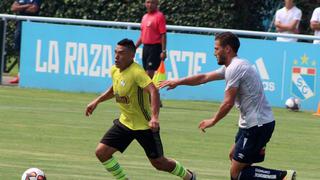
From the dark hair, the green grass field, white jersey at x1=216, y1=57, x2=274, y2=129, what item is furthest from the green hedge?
white jersey at x1=216, y1=57, x2=274, y2=129

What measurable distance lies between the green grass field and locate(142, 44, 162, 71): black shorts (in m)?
0.93

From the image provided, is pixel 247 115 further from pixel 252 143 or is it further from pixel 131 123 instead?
pixel 131 123

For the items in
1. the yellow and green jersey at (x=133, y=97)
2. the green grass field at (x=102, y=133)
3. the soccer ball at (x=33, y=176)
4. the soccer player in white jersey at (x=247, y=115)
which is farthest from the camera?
the green grass field at (x=102, y=133)

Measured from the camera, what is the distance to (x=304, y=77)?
23.6m

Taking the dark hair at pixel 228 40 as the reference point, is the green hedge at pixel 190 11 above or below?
below

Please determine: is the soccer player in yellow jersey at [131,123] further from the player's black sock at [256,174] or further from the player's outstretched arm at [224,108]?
the player's outstretched arm at [224,108]

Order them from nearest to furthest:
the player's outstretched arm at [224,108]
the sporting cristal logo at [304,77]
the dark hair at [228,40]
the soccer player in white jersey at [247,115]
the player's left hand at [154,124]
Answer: the player's outstretched arm at [224,108], the soccer player in white jersey at [247,115], the dark hair at [228,40], the player's left hand at [154,124], the sporting cristal logo at [304,77]

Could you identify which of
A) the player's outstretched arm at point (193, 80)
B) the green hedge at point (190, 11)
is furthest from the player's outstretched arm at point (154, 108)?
the green hedge at point (190, 11)

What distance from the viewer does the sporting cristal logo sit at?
23.6m

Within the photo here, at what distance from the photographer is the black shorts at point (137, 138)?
1297 cm

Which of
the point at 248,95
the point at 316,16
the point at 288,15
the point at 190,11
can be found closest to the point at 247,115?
the point at 248,95

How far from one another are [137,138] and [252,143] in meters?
1.56

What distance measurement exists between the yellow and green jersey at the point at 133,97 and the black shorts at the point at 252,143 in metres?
1.34

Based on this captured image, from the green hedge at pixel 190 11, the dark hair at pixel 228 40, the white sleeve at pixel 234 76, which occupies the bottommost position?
the green hedge at pixel 190 11
